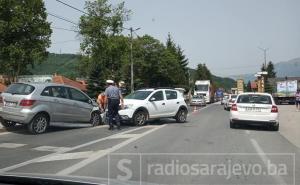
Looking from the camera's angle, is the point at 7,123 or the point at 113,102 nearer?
the point at 7,123

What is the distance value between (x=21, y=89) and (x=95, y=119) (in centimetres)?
370

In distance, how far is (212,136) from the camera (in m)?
15.8

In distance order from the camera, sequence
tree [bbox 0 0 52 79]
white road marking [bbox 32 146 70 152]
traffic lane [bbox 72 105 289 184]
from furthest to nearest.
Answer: tree [bbox 0 0 52 79] < white road marking [bbox 32 146 70 152] < traffic lane [bbox 72 105 289 184]

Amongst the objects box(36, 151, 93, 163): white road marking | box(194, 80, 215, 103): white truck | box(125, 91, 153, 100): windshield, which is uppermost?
box(194, 80, 215, 103): white truck

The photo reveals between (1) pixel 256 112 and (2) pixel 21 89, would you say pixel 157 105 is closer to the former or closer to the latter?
(1) pixel 256 112

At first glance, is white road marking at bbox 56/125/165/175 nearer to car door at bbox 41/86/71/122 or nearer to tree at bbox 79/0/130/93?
car door at bbox 41/86/71/122

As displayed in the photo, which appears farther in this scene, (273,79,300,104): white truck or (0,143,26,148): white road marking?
(273,79,300,104): white truck

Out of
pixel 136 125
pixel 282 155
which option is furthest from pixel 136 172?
pixel 136 125

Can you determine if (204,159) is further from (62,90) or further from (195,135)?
(62,90)

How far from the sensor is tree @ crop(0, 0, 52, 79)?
143 ft

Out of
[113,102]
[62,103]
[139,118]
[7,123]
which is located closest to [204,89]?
[139,118]

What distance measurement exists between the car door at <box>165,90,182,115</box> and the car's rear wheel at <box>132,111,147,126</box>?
5.56 ft

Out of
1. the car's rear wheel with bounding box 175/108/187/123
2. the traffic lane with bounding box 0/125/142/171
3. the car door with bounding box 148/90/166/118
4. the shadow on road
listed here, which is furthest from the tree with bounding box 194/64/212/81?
the traffic lane with bounding box 0/125/142/171

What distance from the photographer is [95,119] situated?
742 inches
